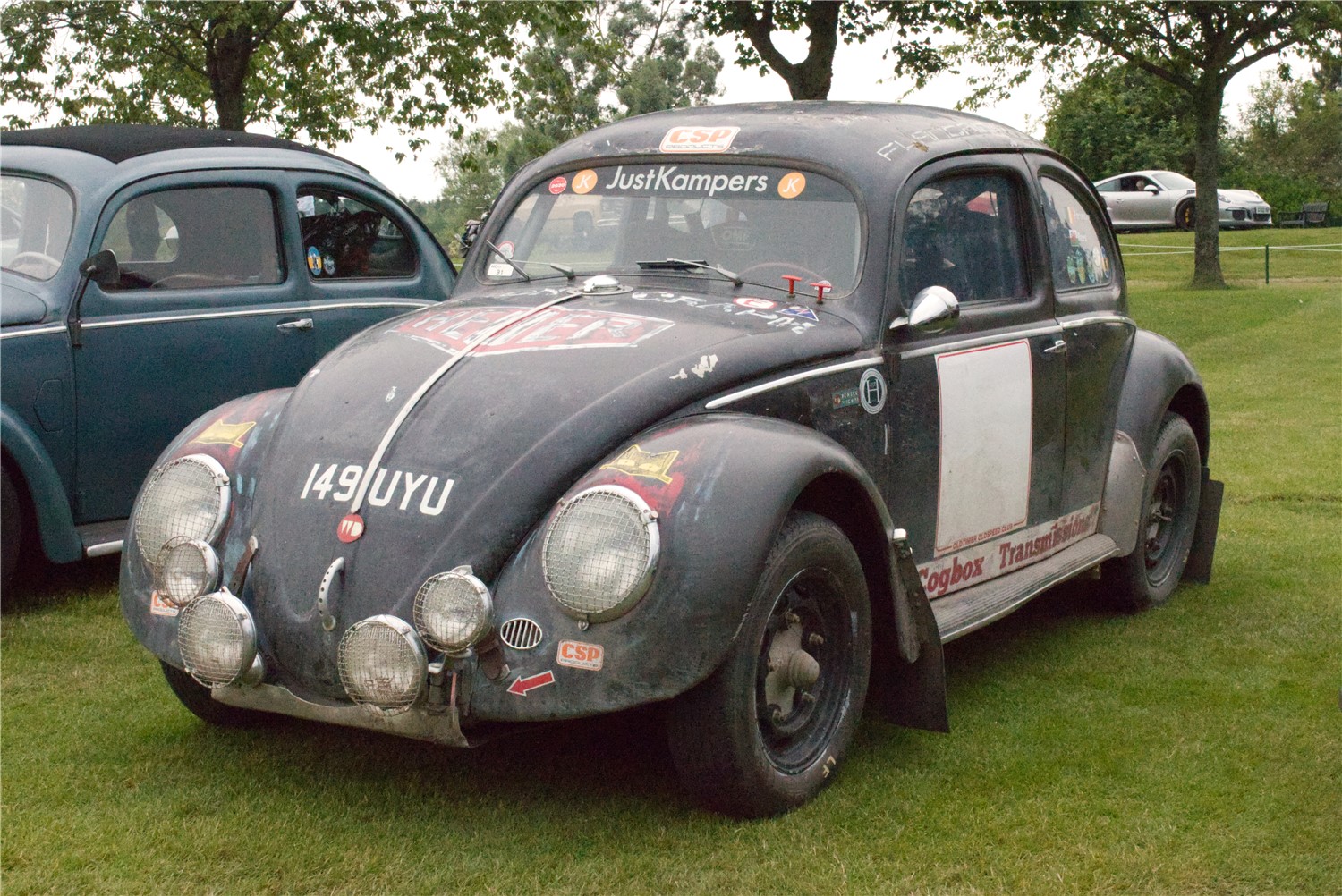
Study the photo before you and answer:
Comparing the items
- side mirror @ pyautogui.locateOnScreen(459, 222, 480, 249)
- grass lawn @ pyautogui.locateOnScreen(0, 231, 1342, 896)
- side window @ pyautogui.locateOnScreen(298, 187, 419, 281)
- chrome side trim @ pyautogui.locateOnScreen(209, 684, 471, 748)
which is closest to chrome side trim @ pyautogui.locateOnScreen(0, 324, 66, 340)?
grass lawn @ pyautogui.locateOnScreen(0, 231, 1342, 896)

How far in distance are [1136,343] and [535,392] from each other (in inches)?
126

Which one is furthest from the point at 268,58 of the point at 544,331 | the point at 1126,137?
the point at 1126,137

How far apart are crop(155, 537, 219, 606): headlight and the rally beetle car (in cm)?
1

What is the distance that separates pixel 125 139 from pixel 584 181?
2837 mm

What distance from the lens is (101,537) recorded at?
6.06 metres

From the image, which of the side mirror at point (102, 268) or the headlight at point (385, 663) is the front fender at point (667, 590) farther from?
the side mirror at point (102, 268)

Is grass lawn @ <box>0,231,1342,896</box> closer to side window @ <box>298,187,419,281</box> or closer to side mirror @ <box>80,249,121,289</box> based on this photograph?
side mirror @ <box>80,249,121,289</box>

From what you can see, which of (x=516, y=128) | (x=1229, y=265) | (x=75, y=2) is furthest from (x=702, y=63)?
(x=75, y=2)

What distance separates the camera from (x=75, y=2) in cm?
1465

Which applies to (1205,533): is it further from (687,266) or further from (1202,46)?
(1202,46)

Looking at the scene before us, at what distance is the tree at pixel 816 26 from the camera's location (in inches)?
694

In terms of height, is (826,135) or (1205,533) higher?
(826,135)

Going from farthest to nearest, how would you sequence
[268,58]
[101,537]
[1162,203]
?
[1162,203] < [268,58] < [101,537]

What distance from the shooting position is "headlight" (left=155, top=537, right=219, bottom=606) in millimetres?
3752
